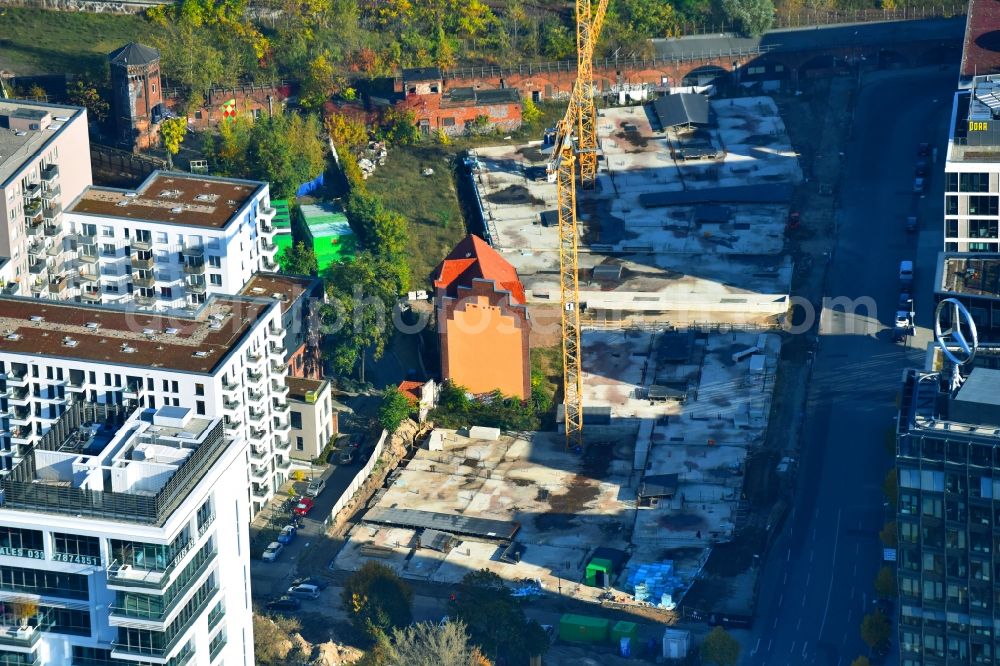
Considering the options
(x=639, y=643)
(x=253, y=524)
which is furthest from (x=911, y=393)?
(x=253, y=524)

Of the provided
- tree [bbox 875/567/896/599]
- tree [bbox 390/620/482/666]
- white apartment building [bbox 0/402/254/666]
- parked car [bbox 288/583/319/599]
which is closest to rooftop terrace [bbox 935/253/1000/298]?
tree [bbox 875/567/896/599]

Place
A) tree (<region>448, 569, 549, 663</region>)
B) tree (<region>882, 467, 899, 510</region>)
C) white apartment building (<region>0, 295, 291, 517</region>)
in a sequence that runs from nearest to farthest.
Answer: tree (<region>448, 569, 549, 663</region>) < white apartment building (<region>0, 295, 291, 517</region>) < tree (<region>882, 467, 899, 510</region>)

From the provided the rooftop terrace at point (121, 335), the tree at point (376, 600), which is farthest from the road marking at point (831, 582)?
the rooftop terrace at point (121, 335)

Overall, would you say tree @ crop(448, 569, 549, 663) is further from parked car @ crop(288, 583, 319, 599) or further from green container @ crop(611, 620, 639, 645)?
parked car @ crop(288, 583, 319, 599)

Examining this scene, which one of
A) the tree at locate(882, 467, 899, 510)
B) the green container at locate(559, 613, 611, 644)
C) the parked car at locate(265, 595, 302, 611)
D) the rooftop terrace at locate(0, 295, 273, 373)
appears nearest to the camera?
the green container at locate(559, 613, 611, 644)

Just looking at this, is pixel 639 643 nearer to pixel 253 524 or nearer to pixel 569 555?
pixel 569 555

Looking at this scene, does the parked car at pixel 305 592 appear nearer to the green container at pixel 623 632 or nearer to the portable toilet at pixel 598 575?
the portable toilet at pixel 598 575
